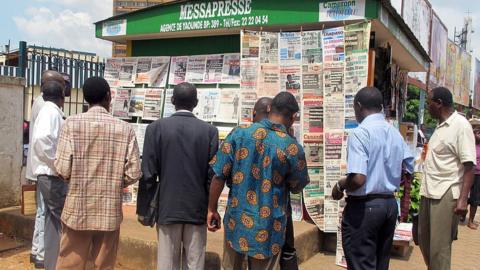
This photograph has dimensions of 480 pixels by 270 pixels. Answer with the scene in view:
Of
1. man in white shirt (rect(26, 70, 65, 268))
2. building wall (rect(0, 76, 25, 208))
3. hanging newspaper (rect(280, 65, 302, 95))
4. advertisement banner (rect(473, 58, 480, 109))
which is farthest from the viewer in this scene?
advertisement banner (rect(473, 58, 480, 109))

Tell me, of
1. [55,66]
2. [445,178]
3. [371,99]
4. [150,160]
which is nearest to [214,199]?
[150,160]

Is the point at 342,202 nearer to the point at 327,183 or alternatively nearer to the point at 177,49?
the point at 327,183

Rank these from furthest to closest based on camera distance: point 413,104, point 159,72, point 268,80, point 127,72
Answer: point 413,104
point 127,72
point 159,72
point 268,80

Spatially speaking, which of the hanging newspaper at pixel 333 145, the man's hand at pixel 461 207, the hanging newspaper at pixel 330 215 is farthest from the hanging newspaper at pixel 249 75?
the man's hand at pixel 461 207

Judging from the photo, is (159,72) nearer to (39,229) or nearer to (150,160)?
(39,229)

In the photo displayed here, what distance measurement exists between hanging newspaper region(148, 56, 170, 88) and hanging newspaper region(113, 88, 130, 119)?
0.41 meters

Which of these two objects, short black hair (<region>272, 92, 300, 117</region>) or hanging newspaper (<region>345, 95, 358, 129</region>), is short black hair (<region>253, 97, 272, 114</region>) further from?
hanging newspaper (<region>345, 95, 358, 129</region>)

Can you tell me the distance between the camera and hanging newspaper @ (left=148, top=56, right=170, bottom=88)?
→ 6094 mm

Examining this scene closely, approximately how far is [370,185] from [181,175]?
1.27 meters

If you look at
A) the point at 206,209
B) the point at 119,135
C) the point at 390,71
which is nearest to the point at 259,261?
the point at 206,209

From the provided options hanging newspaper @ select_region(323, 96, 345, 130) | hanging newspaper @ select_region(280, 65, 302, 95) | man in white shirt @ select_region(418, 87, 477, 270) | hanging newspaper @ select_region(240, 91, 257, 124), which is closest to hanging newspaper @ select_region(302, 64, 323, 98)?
hanging newspaper @ select_region(280, 65, 302, 95)

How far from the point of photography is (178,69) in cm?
601

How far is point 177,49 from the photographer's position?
20.5 ft

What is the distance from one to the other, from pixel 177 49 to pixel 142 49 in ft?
2.09
